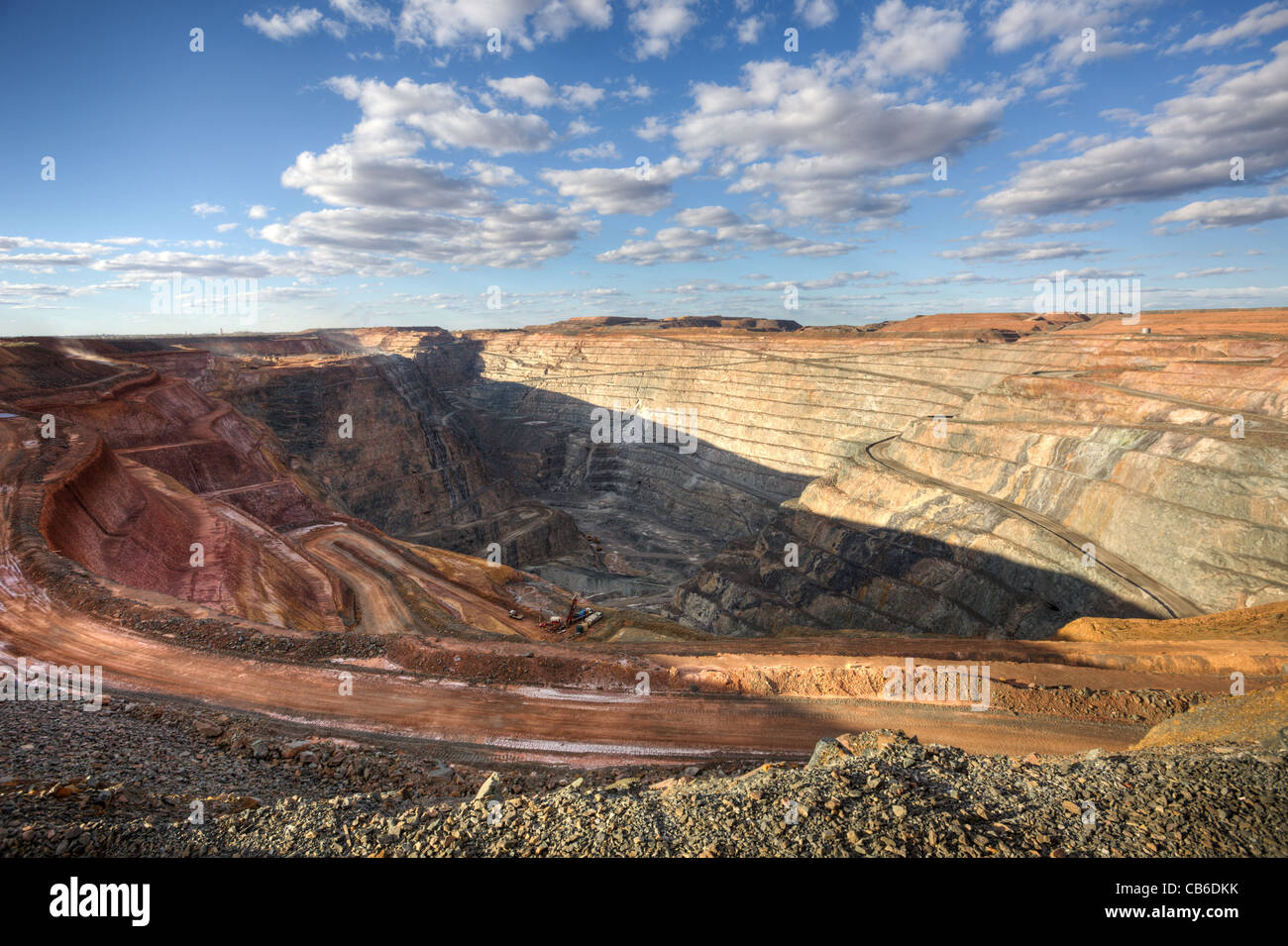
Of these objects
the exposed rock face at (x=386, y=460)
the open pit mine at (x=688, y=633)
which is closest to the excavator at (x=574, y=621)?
the open pit mine at (x=688, y=633)

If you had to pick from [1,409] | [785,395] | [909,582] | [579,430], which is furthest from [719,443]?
[1,409]

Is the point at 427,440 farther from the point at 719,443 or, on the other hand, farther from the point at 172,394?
the point at 719,443

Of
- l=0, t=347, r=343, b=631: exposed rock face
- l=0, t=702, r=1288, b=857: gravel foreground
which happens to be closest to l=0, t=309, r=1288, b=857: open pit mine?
l=0, t=702, r=1288, b=857: gravel foreground

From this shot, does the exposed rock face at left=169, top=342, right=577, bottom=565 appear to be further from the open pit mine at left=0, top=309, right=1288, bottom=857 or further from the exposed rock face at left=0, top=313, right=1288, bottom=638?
the open pit mine at left=0, top=309, right=1288, bottom=857

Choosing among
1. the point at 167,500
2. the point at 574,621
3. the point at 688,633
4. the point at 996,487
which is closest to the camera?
the point at 167,500

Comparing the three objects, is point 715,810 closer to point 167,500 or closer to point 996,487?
point 167,500

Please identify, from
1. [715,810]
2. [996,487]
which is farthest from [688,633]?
[715,810]
